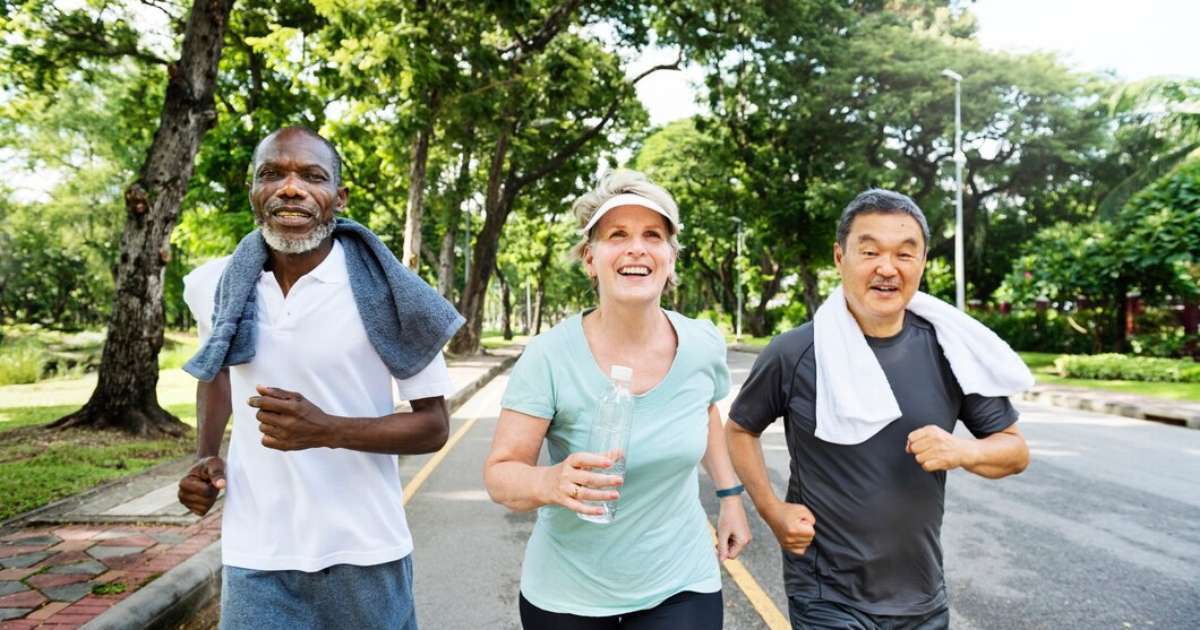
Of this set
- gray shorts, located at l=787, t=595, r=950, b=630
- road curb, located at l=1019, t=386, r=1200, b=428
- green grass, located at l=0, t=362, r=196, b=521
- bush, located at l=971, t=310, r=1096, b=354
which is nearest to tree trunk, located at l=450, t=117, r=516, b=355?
green grass, located at l=0, t=362, r=196, b=521

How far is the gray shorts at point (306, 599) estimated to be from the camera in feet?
7.36

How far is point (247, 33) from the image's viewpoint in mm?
16375

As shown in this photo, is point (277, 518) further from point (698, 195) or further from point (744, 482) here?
point (698, 195)

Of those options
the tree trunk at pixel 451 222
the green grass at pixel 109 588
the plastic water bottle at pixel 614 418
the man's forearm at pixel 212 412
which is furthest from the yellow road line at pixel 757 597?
the tree trunk at pixel 451 222

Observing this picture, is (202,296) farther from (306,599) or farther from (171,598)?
(171,598)

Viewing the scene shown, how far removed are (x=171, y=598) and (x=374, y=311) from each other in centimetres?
291

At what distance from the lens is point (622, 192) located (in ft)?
8.05

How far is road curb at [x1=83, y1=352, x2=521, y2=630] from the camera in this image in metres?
3.96

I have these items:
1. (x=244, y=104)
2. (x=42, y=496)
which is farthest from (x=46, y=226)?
(x=42, y=496)

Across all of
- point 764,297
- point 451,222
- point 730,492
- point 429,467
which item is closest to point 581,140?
point 451,222

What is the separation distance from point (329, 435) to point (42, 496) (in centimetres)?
621

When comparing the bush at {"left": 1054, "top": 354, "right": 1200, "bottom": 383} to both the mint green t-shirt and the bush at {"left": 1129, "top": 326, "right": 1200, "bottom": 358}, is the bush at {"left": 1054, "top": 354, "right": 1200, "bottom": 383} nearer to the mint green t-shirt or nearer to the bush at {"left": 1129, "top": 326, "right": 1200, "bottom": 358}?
the bush at {"left": 1129, "top": 326, "right": 1200, "bottom": 358}

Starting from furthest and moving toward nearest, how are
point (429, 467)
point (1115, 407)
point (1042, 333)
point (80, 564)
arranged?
point (1042, 333) → point (1115, 407) → point (429, 467) → point (80, 564)

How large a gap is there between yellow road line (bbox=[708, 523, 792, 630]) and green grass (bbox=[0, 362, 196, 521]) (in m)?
5.25
